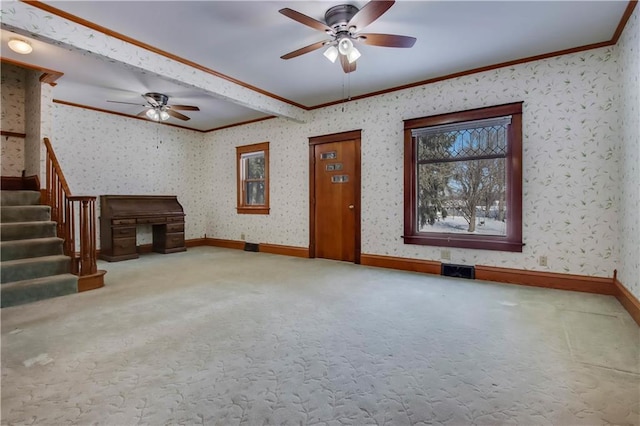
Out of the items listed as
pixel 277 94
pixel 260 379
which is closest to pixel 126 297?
pixel 260 379

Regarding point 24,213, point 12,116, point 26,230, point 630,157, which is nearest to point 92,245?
point 26,230

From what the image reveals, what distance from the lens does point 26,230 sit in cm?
375

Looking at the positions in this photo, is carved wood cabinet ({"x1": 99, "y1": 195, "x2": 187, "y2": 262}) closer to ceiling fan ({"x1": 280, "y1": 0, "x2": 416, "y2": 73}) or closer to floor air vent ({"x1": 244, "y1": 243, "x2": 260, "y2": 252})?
floor air vent ({"x1": 244, "y1": 243, "x2": 260, "y2": 252})

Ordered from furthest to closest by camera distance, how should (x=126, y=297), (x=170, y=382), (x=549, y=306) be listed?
(x=126, y=297)
(x=549, y=306)
(x=170, y=382)

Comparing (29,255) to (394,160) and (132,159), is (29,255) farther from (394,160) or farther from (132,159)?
(394,160)

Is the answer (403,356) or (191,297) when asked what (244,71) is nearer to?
(191,297)

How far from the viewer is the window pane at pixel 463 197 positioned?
13.1 feet

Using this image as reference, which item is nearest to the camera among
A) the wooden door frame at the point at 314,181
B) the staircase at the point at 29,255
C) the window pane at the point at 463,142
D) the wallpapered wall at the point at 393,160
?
the staircase at the point at 29,255

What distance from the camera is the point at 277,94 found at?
493 cm

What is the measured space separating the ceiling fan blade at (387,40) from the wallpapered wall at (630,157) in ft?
6.24

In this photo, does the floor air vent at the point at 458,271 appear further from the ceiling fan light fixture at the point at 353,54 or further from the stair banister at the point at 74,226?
the stair banister at the point at 74,226

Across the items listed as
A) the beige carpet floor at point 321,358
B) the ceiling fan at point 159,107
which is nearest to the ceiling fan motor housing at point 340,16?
the beige carpet floor at point 321,358

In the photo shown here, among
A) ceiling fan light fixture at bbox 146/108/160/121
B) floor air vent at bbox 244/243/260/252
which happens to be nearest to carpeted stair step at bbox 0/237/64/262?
ceiling fan light fixture at bbox 146/108/160/121

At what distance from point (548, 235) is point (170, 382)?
408 centimetres
